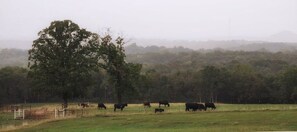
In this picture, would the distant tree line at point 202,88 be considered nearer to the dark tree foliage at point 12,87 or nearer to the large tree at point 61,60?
the dark tree foliage at point 12,87

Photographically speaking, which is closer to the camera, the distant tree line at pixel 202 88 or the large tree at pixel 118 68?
the large tree at pixel 118 68

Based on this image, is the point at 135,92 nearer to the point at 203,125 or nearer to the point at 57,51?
the point at 57,51

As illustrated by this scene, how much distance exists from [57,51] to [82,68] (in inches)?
187

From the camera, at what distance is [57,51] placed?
64.4 metres

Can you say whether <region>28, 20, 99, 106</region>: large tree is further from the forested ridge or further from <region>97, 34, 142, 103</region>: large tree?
the forested ridge

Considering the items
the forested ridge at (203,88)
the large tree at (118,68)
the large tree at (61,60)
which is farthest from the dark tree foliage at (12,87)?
the large tree at (61,60)

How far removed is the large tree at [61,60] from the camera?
63406 millimetres

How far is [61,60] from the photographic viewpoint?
210 feet

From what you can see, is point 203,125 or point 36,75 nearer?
point 203,125

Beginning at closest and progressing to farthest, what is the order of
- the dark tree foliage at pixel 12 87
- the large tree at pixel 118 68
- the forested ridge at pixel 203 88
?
1. the large tree at pixel 118 68
2. the forested ridge at pixel 203 88
3. the dark tree foliage at pixel 12 87

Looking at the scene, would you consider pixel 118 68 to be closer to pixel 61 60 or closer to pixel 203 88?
pixel 61 60

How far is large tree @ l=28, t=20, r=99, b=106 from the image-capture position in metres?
63.4

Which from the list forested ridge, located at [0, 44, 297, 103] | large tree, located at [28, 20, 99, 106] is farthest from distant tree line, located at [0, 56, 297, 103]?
large tree, located at [28, 20, 99, 106]

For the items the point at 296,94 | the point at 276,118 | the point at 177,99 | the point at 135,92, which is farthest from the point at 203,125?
the point at 177,99
